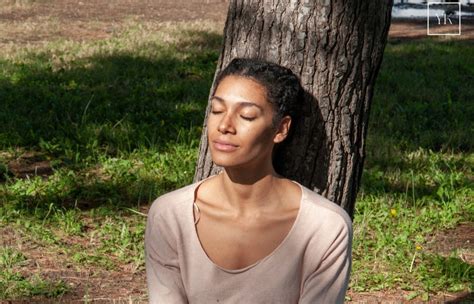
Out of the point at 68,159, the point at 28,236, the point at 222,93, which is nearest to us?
the point at 222,93

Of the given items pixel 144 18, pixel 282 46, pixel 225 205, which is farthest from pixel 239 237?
pixel 144 18

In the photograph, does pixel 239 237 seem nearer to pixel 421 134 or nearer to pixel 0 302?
pixel 0 302

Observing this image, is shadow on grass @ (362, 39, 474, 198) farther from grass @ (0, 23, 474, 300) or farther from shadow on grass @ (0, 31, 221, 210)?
shadow on grass @ (0, 31, 221, 210)

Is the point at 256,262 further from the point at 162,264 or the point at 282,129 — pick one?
the point at 282,129

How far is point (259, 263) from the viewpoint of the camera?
12.4ft

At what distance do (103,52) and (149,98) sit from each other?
2708 mm

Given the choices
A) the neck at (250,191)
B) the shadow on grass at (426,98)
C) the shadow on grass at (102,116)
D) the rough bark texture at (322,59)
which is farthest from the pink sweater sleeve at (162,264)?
the shadow on grass at (426,98)

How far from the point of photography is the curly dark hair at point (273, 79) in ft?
12.3

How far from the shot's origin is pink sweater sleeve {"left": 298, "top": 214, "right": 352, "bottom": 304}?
3729 millimetres

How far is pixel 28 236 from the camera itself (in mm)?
6367

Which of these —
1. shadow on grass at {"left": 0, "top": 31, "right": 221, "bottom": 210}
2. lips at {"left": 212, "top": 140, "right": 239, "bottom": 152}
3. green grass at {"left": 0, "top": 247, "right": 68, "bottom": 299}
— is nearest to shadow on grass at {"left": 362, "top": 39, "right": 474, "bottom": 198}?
shadow on grass at {"left": 0, "top": 31, "right": 221, "bottom": 210}

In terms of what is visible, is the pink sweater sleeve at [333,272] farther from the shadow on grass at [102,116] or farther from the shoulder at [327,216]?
the shadow on grass at [102,116]

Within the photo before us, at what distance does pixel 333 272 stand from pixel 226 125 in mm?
642

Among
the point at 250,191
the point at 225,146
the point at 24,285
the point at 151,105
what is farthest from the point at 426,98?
the point at 225,146
